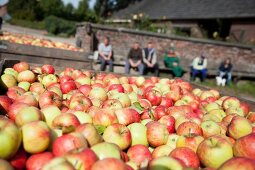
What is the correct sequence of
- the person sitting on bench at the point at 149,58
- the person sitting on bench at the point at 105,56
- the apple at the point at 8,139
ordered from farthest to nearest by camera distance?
the person sitting on bench at the point at 149,58
the person sitting on bench at the point at 105,56
the apple at the point at 8,139

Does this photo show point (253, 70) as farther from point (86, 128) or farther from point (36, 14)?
point (36, 14)

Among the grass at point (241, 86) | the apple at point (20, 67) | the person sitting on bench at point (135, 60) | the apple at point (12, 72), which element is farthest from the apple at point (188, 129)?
the grass at point (241, 86)

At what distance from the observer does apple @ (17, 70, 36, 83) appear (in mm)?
4266

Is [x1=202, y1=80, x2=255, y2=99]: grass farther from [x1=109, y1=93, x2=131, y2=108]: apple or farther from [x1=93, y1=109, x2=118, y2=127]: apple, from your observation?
[x1=93, y1=109, x2=118, y2=127]: apple

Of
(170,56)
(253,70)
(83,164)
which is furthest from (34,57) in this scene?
(253,70)

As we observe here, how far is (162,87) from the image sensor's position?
502 cm

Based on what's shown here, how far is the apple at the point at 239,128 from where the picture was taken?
10.0 ft

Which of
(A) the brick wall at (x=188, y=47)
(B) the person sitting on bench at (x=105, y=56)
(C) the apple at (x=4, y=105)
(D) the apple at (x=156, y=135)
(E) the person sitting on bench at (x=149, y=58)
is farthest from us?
(A) the brick wall at (x=188, y=47)

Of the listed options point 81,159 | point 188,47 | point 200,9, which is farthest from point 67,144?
point 200,9

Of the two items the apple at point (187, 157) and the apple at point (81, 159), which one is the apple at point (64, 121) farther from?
the apple at point (187, 157)

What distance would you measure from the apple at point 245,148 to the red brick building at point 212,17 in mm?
17816

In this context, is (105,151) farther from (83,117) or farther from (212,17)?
(212,17)

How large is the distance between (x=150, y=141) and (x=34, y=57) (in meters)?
5.27

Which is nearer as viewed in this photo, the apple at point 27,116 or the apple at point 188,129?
the apple at point 27,116
